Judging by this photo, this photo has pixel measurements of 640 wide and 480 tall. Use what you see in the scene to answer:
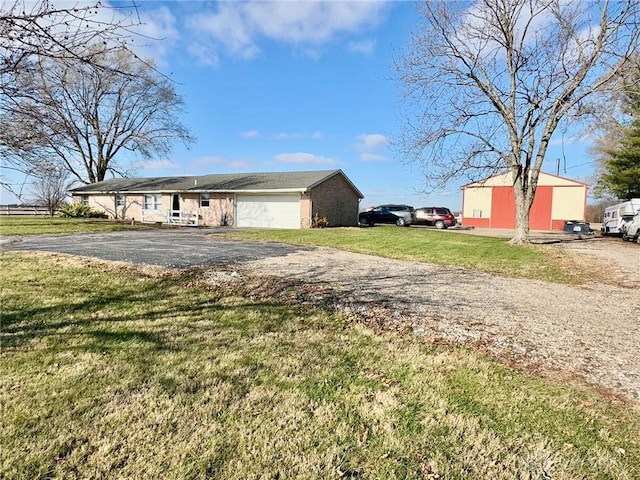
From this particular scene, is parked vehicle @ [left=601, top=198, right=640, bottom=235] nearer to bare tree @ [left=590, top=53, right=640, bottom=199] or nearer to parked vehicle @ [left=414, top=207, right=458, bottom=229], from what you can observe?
bare tree @ [left=590, top=53, right=640, bottom=199]

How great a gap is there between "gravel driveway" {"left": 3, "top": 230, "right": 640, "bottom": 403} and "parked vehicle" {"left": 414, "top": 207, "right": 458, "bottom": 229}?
18.2 m

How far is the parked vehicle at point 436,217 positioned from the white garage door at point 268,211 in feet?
36.6

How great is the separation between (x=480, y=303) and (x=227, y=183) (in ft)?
77.1

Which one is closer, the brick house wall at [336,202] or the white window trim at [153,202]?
the brick house wall at [336,202]

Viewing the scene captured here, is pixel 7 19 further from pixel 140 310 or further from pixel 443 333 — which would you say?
pixel 443 333

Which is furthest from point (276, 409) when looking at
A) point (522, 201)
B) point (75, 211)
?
point (75, 211)

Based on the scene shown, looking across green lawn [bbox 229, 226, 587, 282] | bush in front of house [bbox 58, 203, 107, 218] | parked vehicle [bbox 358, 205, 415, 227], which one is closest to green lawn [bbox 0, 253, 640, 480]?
green lawn [bbox 229, 226, 587, 282]

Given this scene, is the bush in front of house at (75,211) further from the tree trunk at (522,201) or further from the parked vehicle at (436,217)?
the tree trunk at (522,201)

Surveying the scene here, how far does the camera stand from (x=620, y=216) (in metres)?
22.3

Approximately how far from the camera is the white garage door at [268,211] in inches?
928

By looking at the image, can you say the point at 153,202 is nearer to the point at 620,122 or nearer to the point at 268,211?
the point at 268,211

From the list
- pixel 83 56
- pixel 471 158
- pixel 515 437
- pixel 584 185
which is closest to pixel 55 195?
pixel 471 158

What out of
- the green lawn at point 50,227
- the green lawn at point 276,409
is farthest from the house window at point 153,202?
the green lawn at point 276,409

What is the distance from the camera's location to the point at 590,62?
13500 millimetres
